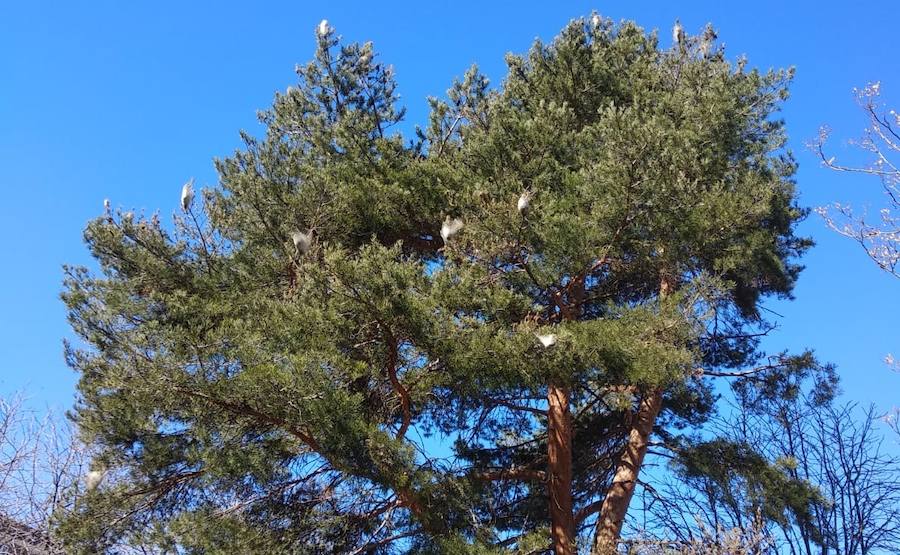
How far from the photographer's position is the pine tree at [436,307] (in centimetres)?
659

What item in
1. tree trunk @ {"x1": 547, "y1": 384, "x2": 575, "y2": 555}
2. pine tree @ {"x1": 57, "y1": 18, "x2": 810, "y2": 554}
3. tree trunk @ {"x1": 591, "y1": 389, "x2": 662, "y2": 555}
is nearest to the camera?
pine tree @ {"x1": 57, "y1": 18, "x2": 810, "y2": 554}

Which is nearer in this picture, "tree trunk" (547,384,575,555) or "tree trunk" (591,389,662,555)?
"tree trunk" (547,384,575,555)

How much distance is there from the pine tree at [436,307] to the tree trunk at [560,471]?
0.03 meters

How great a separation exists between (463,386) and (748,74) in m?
5.06

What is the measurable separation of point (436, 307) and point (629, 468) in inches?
118

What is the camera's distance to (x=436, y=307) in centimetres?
679

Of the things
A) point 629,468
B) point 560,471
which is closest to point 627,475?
point 629,468

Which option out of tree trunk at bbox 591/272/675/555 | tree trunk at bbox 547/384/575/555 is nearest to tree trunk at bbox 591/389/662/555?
tree trunk at bbox 591/272/675/555

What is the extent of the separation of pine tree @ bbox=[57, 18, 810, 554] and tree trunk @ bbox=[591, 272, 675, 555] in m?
0.03

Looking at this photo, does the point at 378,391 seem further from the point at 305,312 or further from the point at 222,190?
the point at 222,190

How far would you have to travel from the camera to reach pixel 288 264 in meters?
8.07

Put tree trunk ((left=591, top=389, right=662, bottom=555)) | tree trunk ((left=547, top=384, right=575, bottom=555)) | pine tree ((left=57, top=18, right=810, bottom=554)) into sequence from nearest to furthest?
pine tree ((left=57, top=18, right=810, bottom=554))
tree trunk ((left=547, top=384, right=575, bottom=555))
tree trunk ((left=591, top=389, right=662, bottom=555))

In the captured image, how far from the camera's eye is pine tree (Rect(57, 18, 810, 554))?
259 inches

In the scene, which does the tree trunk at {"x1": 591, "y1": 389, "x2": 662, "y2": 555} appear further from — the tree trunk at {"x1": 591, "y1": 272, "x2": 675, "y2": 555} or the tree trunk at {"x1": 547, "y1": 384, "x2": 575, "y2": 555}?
the tree trunk at {"x1": 547, "y1": 384, "x2": 575, "y2": 555}
